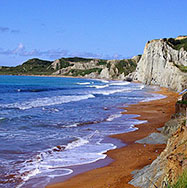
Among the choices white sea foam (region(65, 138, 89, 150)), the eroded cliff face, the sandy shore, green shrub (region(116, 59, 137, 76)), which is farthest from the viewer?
green shrub (region(116, 59, 137, 76))

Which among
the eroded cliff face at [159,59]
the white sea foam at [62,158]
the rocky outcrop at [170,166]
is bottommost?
the white sea foam at [62,158]

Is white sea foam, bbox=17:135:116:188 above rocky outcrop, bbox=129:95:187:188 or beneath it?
beneath

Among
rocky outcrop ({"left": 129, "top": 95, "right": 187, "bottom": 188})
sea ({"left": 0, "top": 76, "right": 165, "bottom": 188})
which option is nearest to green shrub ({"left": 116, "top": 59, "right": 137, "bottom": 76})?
→ sea ({"left": 0, "top": 76, "right": 165, "bottom": 188})

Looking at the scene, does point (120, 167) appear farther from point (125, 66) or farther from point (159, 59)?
point (125, 66)

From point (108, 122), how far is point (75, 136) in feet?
18.9

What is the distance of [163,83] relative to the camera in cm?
7762

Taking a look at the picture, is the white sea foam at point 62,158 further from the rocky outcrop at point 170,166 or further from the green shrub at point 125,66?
the green shrub at point 125,66

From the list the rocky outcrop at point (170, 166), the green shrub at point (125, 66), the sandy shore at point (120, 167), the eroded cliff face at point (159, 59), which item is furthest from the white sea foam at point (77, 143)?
the green shrub at point (125, 66)

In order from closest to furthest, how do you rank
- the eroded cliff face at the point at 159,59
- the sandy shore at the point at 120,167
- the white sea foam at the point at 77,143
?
the sandy shore at the point at 120,167 < the white sea foam at the point at 77,143 < the eroded cliff face at the point at 159,59

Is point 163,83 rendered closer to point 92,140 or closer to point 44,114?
point 44,114

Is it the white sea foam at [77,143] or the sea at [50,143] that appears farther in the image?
the white sea foam at [77,143]

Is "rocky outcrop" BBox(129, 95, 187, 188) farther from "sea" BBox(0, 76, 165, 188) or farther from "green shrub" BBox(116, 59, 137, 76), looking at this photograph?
"green shrub" BBox(116, 59, 137, 76)

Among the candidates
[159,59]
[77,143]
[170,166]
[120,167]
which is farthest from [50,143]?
[159,59]

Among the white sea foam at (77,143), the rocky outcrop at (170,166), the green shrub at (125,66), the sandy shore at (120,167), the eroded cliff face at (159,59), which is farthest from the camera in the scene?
the green shrub at (125,66)
